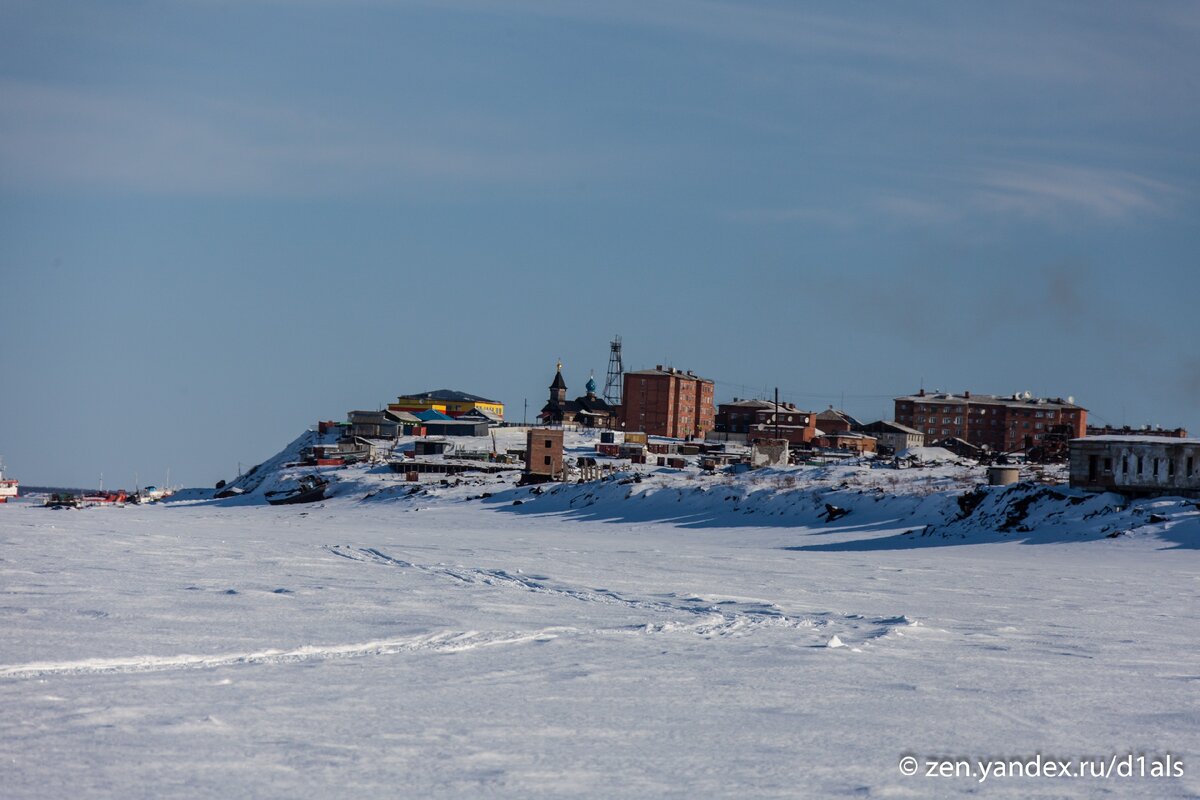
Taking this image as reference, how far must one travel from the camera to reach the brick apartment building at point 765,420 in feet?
357

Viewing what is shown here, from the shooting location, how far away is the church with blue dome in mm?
122000

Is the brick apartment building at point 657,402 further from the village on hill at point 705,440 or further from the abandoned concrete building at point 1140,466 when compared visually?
the abandoned concrete building at point 1140,466

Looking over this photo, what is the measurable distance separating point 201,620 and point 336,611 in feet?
6.79

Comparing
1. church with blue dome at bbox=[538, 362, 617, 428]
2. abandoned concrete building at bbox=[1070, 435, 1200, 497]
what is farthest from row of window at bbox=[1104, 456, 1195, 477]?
church with blue dome at bbox=[538, 362, 617, 428]

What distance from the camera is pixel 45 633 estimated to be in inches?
583

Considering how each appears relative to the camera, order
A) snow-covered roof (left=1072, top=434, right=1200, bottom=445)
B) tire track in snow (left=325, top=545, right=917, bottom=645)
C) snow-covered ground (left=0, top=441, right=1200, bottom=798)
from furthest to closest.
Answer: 1. snow-covered roof (left=1072, top=434, right=1200, bottom=445)
2. tire track in snow (left=325, top=545, right=917, bottom=645)
3. snow-covered ground (left=0, top=441, right=1200, bottom=798)

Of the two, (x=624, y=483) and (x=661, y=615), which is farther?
(x=624, y=483)

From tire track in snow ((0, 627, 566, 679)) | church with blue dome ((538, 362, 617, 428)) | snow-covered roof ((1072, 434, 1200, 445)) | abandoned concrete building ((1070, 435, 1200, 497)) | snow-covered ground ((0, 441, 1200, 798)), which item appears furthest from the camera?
church with blue dome ((538, 362, 617, 428))

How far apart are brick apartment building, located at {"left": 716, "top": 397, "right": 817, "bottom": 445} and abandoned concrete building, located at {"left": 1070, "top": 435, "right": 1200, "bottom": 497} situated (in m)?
62.5

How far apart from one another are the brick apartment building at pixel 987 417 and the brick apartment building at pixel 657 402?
24.1 meters

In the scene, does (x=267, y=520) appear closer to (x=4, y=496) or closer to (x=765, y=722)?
(x=4, y=496)

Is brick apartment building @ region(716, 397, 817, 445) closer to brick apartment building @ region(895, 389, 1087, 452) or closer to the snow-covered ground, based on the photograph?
brick apartment building @ region(895, 389, 1087, 452)

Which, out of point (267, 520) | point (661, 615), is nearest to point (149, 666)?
point (661, 615)

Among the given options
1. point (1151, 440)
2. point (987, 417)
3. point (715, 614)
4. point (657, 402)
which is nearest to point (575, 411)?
point (657, 402)
